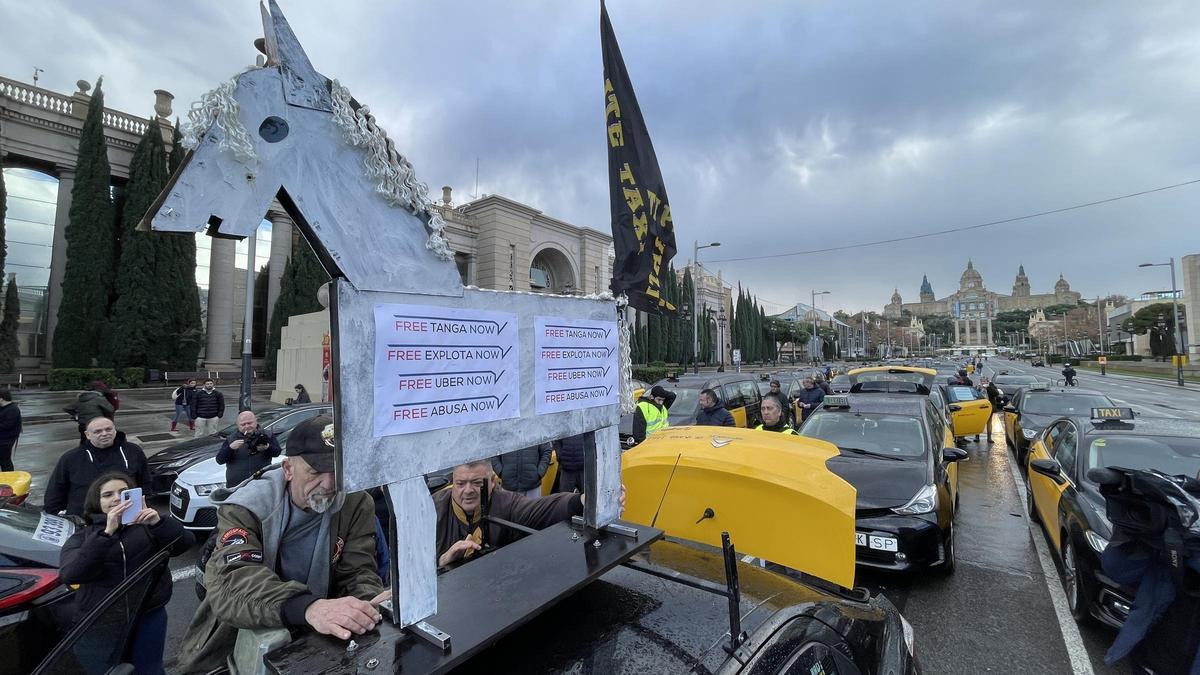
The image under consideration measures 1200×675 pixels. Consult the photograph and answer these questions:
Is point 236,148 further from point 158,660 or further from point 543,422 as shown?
point 158,660

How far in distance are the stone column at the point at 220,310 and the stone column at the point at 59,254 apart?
5141mm

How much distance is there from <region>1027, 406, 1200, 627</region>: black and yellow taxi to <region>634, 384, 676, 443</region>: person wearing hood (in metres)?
3.91

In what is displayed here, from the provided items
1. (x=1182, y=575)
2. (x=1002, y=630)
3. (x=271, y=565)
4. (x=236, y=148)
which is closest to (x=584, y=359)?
(x=236, y=148)

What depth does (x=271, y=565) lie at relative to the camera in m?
2.15

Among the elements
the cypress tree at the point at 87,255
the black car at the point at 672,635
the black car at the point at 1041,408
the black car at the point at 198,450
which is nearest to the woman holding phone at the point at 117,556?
the black car at the point at 672,635

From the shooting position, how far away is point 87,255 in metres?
21.0

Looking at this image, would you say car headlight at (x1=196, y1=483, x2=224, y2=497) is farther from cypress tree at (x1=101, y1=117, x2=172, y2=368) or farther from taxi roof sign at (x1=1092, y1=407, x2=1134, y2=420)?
cypress tree at (x1=101, y1=117, x2=172, y2=368)

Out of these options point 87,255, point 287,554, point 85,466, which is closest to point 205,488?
point 85,466

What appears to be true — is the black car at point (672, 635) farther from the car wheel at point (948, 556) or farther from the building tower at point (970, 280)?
the building tower at point (970, 280)

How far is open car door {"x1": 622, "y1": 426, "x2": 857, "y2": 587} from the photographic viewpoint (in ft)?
9.53

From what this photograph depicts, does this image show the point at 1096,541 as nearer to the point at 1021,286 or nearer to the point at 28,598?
the point at 28,598

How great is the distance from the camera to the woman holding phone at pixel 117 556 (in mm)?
2822

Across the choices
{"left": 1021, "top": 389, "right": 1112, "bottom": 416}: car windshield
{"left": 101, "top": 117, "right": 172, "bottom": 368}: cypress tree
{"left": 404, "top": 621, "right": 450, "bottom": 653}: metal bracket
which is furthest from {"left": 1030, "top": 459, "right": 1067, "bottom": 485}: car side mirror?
{"left": 101, "top": 117, "right": 172, "bottom": 368}: cypress tree

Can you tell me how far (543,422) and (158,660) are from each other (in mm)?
3027
